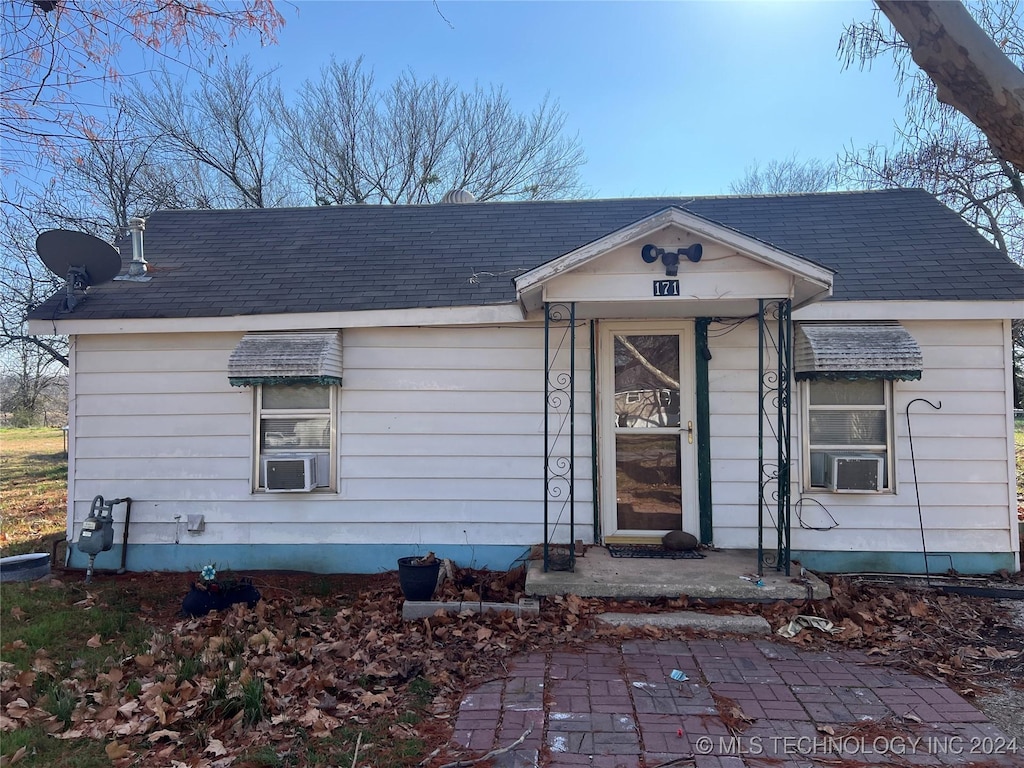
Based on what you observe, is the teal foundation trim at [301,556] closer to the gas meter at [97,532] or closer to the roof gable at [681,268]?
the gas meter at [97,532]

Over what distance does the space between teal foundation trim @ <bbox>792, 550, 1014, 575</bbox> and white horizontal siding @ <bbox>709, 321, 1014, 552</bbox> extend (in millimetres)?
66

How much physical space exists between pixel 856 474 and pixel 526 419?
3151mm

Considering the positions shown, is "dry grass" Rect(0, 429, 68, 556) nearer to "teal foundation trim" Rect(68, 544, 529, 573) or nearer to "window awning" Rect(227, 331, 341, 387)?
"teal foundation trim" Rect(68, 544, 529, 573)

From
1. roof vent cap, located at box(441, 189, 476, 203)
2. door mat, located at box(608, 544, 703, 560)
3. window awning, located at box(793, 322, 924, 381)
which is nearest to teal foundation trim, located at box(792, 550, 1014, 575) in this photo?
door mat, located at box(608, 544, 703, 560)

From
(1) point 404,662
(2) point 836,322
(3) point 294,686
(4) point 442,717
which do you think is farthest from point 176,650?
(2) point 836,322

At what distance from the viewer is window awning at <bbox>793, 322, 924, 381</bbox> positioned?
575cm

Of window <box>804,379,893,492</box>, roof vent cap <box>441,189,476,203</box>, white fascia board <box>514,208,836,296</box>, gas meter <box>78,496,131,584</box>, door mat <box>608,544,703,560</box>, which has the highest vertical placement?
roof vent cap <box>441,189,476,203</box>

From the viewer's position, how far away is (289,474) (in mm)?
6289

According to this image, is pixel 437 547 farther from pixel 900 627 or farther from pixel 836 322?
pixel 836 322

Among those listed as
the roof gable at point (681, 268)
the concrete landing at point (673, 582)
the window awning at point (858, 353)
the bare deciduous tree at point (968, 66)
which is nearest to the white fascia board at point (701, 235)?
the roof gable at point (681, 268)

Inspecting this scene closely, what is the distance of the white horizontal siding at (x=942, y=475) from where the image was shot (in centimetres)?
615

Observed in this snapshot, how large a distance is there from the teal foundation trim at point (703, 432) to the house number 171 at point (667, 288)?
121 cm

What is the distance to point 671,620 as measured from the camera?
4797 mm

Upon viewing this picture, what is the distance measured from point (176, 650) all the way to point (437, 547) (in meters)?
2.53
